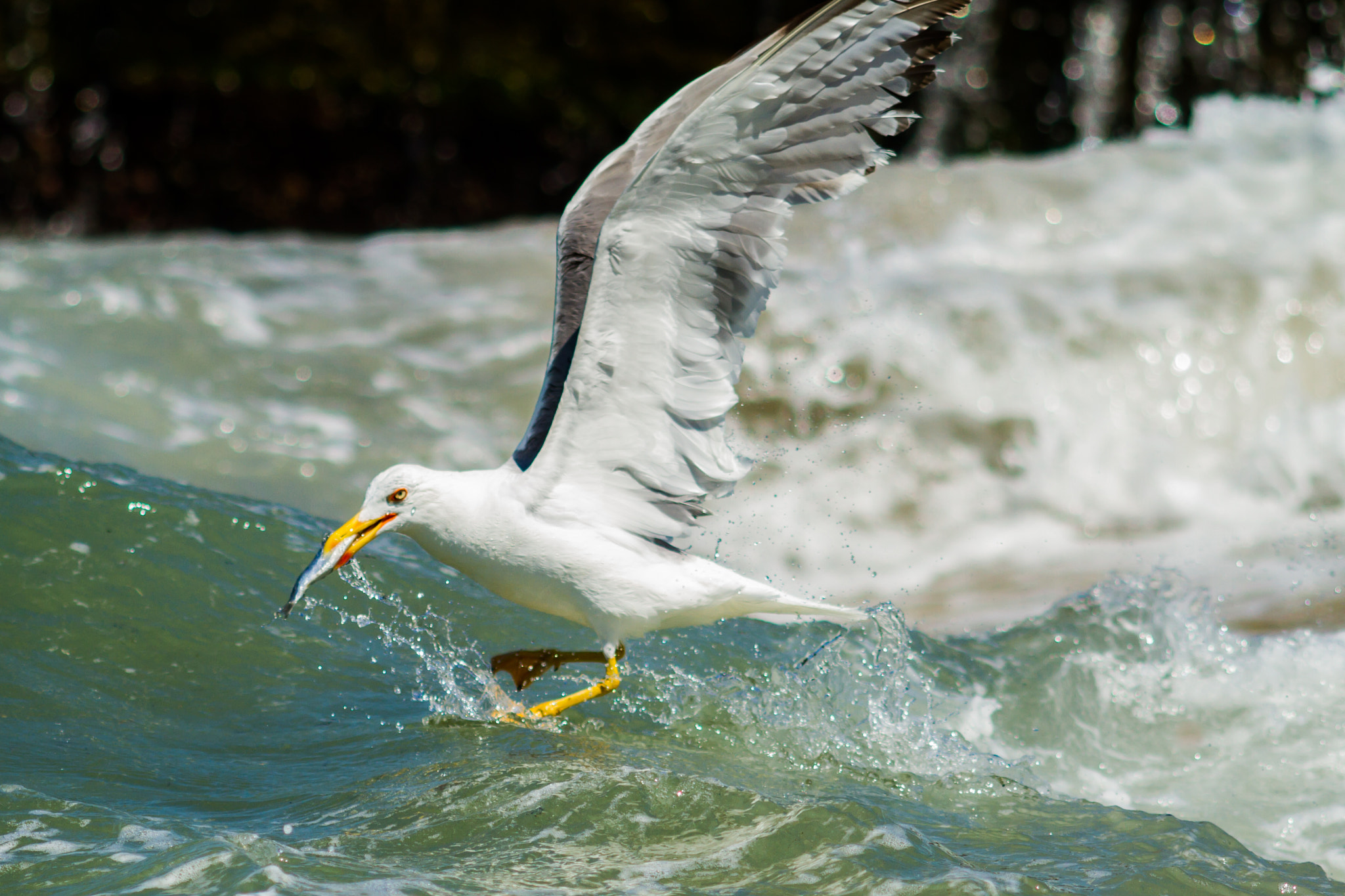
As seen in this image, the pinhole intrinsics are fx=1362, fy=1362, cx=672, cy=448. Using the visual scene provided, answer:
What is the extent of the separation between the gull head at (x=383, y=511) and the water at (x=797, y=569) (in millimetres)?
654

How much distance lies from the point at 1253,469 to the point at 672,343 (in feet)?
20.7

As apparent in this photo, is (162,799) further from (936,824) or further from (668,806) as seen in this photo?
(936,824)

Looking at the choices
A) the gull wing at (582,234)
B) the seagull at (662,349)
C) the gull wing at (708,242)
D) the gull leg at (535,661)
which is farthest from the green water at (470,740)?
A: the gull wing at (582,234)

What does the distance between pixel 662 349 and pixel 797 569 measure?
4.20m

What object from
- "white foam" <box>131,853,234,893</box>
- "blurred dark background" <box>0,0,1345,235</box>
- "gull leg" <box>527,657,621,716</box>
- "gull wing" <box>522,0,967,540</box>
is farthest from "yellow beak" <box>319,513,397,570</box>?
"blurred dark background" <box>0,0,1345,235</box>

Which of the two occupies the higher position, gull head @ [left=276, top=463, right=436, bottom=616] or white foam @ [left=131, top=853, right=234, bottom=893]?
gull head @ [left=276, top=463, right=436, bottom=616]

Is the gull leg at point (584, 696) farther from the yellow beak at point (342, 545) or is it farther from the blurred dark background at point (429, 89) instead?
the blurred dark background at point (429, 89)

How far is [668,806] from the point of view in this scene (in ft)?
11.9

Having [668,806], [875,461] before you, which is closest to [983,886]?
[668,806]

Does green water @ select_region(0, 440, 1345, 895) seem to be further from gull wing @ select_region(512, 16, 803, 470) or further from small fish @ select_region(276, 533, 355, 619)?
gull wing @ select_region(512, 16, 803, 470)

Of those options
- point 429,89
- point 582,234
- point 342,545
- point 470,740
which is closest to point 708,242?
point 582,234

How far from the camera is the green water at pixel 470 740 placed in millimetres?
3332

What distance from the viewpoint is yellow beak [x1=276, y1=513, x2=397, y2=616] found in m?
3.71

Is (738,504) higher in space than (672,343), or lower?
lower
